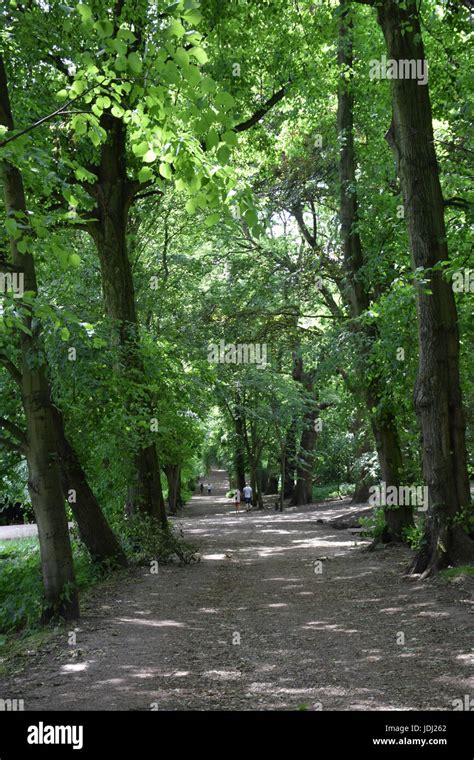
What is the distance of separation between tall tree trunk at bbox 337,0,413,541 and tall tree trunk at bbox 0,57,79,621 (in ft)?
25.5

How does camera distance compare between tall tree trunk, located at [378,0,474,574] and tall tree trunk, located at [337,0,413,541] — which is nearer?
tall tree trunk, located at [378,0,474,574]

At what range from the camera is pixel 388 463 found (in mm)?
15578

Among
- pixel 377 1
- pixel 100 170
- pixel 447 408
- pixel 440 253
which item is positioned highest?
pixel 377 1

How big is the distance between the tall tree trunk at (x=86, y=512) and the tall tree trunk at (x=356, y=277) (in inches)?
238

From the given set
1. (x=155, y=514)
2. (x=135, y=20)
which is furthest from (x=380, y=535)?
(x=135, y=20)

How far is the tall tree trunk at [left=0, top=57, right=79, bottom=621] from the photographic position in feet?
28.8

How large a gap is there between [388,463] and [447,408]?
491 centimetres

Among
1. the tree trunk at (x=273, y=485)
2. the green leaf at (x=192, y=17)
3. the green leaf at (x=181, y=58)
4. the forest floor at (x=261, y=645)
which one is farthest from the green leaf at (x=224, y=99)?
the tree trunk at (x=273, y=485)

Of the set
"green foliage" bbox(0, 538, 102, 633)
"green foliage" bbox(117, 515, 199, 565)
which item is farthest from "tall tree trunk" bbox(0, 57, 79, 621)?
"green foliage" bbox(117, 515, 199, 565)

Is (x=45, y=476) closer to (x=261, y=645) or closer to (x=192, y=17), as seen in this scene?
(x=261, y=645)

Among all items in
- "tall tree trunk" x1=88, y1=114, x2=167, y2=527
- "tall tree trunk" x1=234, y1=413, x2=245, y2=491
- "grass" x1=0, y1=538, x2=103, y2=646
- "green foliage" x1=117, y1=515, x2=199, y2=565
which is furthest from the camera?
"tall tree trunk" x1=234, y1=413, x2=245, y2=491

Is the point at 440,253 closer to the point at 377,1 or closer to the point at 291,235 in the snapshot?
the point at 377,1

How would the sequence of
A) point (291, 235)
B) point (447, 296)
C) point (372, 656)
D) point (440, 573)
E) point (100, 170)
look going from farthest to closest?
point (291, 235) → point (100, 170) → point (447, 296) → point (440, 573) → point (372, 656)

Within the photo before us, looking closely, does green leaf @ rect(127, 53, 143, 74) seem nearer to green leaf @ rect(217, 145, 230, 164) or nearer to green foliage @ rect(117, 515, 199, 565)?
green leaf @ rect(217, 145, 230, 164)
